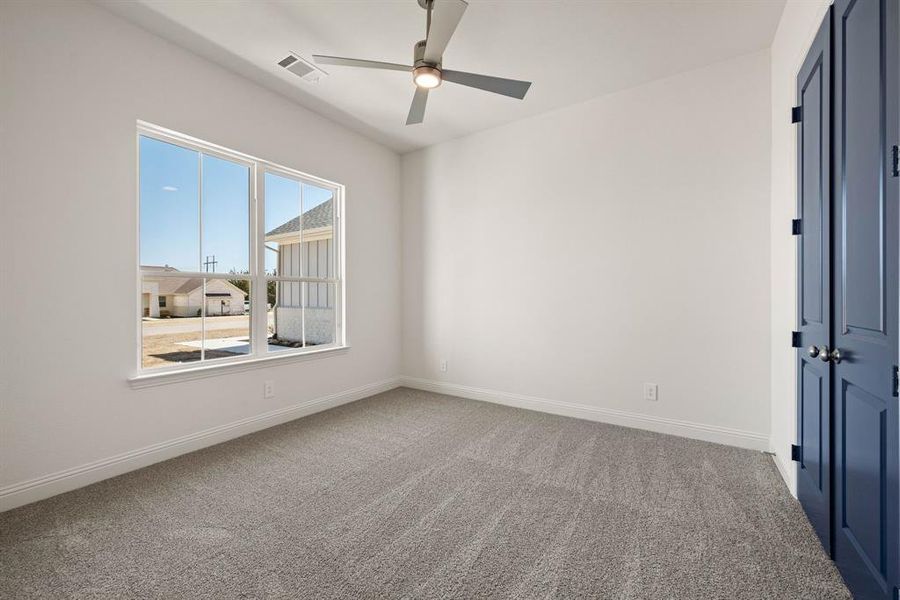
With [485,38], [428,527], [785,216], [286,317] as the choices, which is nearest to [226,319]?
[286,317]

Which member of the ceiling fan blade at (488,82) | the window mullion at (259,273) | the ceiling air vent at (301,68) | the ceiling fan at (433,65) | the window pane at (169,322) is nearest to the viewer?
the ceiling fan at (433,65)

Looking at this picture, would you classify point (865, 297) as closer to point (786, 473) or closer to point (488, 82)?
point (786, 473)

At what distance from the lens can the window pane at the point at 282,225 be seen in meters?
3.48

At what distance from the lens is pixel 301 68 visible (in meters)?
2.96

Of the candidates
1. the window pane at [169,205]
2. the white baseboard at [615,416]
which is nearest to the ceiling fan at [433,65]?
the window pane at [169,205]

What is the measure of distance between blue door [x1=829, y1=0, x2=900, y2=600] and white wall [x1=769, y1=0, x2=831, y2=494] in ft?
2.06

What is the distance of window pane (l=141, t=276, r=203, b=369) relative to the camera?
271 cm

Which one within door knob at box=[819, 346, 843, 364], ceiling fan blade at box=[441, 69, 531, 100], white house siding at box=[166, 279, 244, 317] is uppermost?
ceiling fan blade at box=[441, 69, 531, 100]

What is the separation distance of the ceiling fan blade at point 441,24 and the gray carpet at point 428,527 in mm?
2469

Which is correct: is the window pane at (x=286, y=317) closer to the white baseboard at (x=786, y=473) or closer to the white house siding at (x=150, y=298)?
the white house siding at (x=150, y=298)

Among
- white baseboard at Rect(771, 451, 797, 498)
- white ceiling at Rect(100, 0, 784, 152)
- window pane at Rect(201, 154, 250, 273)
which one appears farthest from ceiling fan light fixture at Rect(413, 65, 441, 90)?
white baseboard at Rect(771, 451, 797, 498)

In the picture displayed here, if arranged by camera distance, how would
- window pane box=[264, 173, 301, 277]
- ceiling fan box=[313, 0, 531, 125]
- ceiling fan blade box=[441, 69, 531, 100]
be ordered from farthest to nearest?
window pane box=[264, 173, 301, 277] → ceiling fan blade box=[441, 69, 531, 100] → ceiling fan box=[313, 0, 531, 125]

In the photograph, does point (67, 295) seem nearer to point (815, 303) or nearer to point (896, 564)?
point (896, 564)

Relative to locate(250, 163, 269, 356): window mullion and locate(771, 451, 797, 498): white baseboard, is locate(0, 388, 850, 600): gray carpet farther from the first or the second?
locate(250, 163, 269, 356): window mullion
